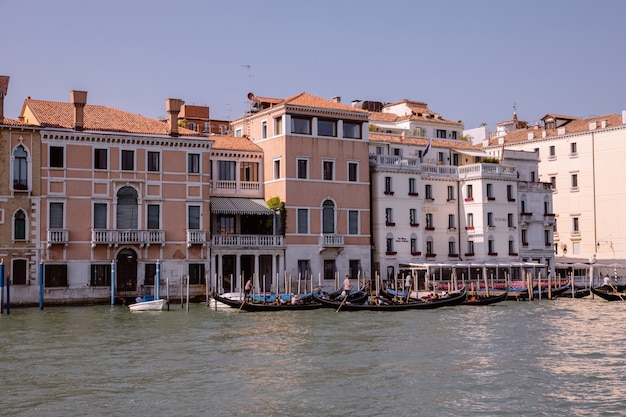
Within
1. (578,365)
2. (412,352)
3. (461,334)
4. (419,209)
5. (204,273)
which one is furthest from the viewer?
(419,209)

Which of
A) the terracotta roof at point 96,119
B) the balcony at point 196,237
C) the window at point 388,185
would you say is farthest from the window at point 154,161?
the window at point 388,185

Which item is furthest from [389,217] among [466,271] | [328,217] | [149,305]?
[149,305]

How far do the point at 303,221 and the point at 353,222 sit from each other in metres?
2.56

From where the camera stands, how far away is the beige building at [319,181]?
40.6 metres

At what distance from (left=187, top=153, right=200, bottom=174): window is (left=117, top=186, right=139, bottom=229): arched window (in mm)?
2609

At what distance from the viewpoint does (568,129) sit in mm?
55031

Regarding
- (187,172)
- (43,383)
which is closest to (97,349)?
(43,383)

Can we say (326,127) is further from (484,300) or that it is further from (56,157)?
(56,157)

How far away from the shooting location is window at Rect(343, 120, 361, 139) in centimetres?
4247

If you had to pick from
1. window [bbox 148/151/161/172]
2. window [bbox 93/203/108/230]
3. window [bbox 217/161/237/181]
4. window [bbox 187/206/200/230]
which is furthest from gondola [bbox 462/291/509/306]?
window [bbox 93/203/108/230]

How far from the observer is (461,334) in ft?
84.2

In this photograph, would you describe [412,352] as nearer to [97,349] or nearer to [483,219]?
[97,349]

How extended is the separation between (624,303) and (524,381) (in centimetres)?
2302

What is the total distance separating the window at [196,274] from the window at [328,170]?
7.38m
